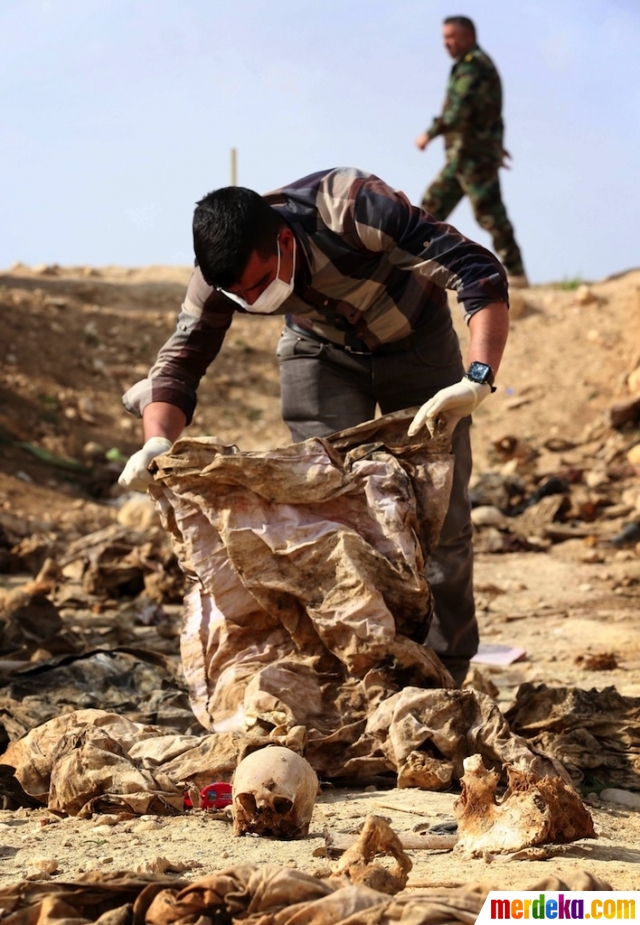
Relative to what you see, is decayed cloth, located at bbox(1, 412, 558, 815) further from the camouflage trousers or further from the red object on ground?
the camouflage trousers

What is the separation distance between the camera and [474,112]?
11.2m

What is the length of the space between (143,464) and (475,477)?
682 centimetres

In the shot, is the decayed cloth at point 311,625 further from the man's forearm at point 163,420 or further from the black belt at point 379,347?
the black belt at point 379,347

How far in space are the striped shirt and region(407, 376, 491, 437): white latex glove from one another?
256 millimetres

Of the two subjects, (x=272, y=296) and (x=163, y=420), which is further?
(x=163, y=420)

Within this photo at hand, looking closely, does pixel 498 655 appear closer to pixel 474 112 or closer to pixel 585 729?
pixel 585 729

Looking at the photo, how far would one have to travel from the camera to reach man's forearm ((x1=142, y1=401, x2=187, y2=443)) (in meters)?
3.91

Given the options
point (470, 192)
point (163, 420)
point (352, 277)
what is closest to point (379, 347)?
point (352, 277)

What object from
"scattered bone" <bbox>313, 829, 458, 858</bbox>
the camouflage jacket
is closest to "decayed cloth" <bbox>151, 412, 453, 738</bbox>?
"scattered bone" <bbox>313, 829, 458, 858</bbox>

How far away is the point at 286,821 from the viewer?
8.81 feet

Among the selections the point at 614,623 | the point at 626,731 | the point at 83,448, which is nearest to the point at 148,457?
the point at 626,731

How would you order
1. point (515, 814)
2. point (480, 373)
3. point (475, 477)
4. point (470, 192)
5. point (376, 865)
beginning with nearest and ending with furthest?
point (376, 865), point (515, 814), point (480, 373), point (475, 477), point (470, 192)

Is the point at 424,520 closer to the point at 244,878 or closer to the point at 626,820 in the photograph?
the point at 626,820

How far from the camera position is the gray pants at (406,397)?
4168 millimetres
